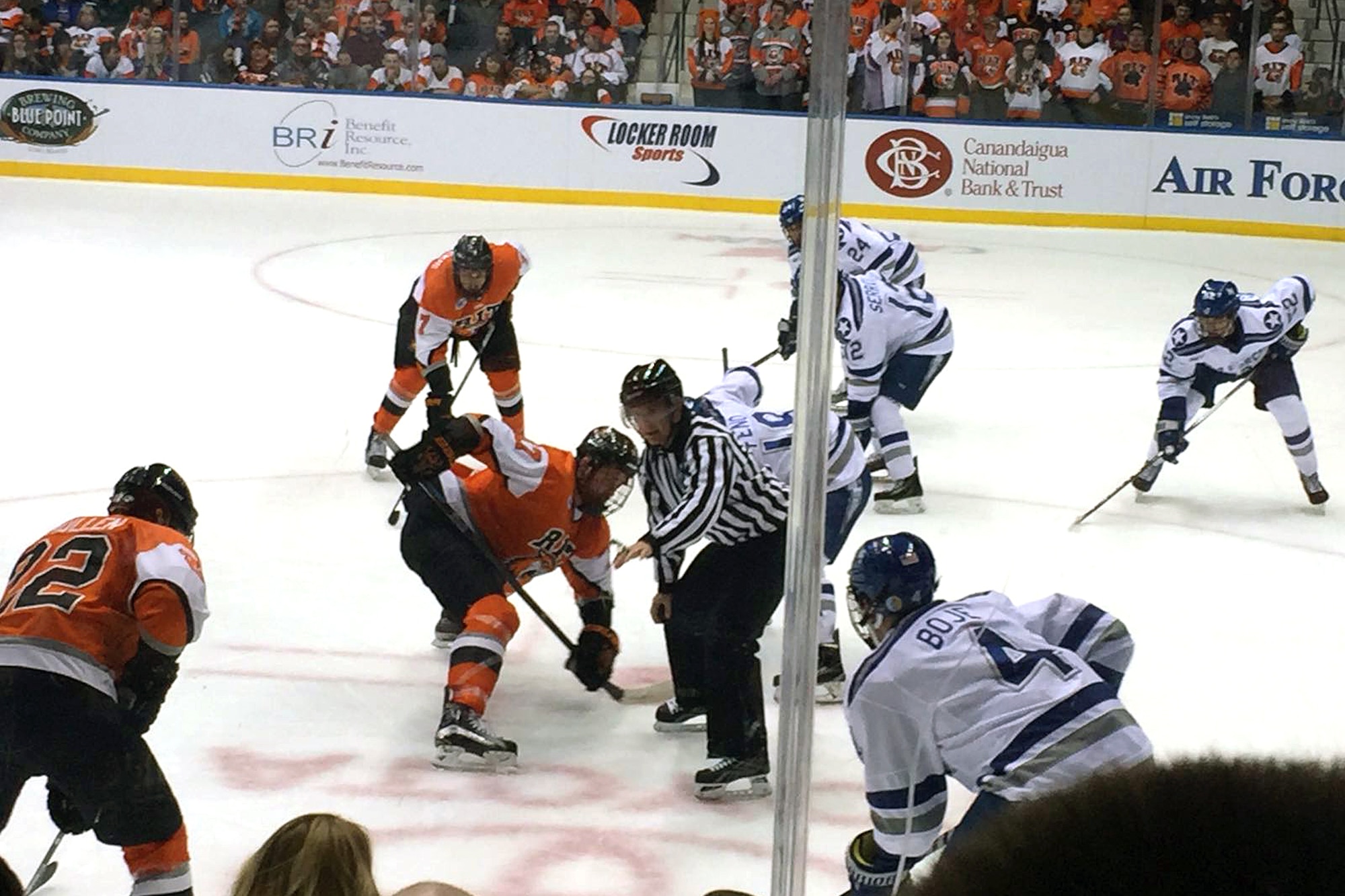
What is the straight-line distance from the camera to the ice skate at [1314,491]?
571 cm

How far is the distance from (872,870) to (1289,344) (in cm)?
355

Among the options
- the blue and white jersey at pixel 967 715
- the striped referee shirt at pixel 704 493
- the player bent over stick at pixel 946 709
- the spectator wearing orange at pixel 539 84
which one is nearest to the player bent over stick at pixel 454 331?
the striped referee shirt at pixel 704 493

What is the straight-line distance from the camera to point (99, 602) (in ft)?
8.96

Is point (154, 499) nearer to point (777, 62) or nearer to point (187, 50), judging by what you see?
point (777, 62)

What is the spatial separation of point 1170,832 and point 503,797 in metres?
3.06

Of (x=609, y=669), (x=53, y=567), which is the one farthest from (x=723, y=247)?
(x=53, y=567)

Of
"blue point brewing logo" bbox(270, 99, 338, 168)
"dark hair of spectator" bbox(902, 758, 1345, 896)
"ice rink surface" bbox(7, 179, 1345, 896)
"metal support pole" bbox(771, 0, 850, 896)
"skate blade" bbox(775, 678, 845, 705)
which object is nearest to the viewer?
"dark hair of spectator" bbox(902, 758, 1345, 896)

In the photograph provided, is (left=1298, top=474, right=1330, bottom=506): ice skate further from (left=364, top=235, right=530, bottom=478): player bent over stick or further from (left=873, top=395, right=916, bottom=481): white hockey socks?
(left=364, top=235, right=530, bottom=478): player bent over stick

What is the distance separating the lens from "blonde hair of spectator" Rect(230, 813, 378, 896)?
197 cm

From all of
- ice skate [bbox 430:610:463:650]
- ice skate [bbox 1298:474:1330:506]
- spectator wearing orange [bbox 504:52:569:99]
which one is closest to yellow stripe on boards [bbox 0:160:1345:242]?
spectator wearing orange [bbox 504:52:569:99]

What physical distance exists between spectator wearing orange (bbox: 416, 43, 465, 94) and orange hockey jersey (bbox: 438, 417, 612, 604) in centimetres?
821

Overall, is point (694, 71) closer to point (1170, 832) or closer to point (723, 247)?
point (723, 247)

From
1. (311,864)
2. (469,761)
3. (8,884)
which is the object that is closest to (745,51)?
(469,761)

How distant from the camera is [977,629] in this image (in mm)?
2582
